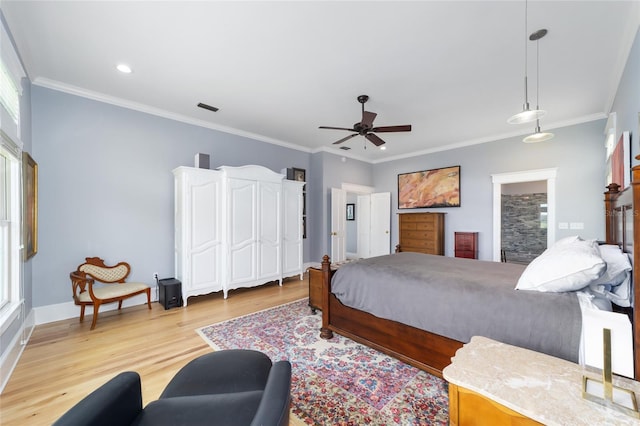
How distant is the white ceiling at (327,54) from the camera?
6.82 feet

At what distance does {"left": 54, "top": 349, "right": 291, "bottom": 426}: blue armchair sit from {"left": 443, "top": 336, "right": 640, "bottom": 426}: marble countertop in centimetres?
68

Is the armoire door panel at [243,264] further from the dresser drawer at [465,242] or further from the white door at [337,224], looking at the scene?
the dresser drawer at [465,242]

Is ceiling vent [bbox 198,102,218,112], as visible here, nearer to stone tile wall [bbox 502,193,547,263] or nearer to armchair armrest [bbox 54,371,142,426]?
armchair armrest [bbox 54,371,142,426]

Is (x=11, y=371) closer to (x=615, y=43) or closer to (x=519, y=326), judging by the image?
(x=519, y=326)

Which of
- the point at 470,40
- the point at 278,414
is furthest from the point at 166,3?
the point at 278,414

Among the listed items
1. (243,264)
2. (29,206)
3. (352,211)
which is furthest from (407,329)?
(352,211)

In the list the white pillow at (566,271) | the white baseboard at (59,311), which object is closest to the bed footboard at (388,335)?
the white pillow at (566,271)

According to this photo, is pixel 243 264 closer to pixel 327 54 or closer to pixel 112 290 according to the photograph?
pixel 112 290

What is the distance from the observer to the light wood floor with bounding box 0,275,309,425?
182 cm

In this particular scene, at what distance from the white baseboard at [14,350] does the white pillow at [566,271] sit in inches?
148

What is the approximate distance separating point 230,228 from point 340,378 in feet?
9.01

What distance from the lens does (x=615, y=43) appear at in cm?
244

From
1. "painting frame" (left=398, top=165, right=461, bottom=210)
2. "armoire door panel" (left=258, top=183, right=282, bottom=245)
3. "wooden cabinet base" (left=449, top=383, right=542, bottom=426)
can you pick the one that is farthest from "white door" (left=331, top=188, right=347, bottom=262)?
"wooden cabinet base" (left=449, top=383, right=542, bottom=426)

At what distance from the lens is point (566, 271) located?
5.49 ft
